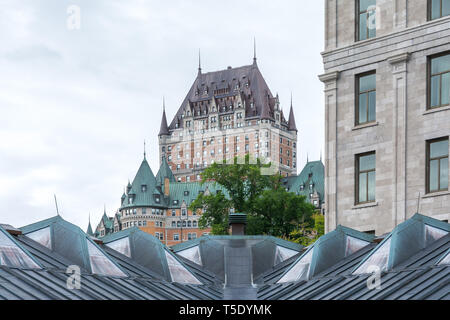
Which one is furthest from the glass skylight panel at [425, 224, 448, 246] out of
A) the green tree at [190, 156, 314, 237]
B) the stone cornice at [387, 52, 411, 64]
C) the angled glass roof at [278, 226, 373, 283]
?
the green tree at [190, 156, 314, 237]

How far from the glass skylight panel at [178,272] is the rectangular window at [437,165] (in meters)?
13.5

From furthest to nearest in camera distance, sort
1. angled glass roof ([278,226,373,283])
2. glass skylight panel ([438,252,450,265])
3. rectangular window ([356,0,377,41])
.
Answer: rectangular window ([356,0,377,41]) < angled glass roof ([278,226,373,283]) < glass skylight panel ([438,252,450,265])

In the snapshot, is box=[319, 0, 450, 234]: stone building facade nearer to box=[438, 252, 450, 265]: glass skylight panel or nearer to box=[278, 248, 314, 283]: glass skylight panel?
box=[278, 248, 314, 283]: glass skylight panel

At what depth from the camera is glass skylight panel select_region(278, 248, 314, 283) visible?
35.9 m

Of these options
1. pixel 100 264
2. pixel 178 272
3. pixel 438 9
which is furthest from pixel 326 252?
pixel 438 9

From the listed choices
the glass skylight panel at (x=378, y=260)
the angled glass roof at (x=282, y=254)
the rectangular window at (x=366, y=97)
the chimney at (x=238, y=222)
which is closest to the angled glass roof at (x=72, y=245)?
the glass skylight panel at (x=378, y=260)

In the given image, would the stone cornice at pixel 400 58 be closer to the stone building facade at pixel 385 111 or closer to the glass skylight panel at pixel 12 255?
the stone building facade at pixel 385 111

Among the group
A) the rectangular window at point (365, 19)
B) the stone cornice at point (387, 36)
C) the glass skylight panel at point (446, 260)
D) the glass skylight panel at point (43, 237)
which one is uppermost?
the rectangular window at point (365, 19)

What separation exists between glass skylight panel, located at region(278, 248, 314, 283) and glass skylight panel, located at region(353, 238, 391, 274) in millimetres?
3682

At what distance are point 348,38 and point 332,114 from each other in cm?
380

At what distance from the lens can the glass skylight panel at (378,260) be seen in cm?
3166

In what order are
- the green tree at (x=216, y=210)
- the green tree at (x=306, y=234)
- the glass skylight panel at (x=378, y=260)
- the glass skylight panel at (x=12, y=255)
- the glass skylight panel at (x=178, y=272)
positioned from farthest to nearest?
the green tree at (x=216, y=210) → the green tree at (x=306, y=234) → the glass skylight panel at (x=178, y=272) → the glass skylight panel at (x=378, y=260) → the glass skylight panel at (x=12, y=255)

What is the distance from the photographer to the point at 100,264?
32.5 m
